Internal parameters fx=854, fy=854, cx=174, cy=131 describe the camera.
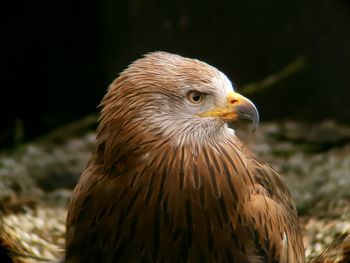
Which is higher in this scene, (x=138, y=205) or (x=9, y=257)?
(x=138, y=205)

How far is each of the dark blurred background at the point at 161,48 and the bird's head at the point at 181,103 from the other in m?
3.90

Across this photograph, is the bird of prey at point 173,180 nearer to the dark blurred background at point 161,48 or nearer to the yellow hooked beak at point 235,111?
the yellow hooked beak at point 235,111

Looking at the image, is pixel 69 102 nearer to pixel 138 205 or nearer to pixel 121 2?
pixel 121 2

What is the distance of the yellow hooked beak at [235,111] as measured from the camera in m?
4.29

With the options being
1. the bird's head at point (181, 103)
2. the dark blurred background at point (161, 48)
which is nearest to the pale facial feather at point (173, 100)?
the bird's head at point (181, 103)

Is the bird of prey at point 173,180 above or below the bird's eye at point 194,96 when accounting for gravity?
below

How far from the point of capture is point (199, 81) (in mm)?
4309

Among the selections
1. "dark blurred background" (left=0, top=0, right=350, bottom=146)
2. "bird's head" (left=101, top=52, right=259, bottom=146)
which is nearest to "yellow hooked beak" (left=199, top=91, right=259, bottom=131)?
"bird's head" (left=101, top=52, right=259, bottom=146)

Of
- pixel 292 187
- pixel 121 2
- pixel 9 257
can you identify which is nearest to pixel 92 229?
pixel 9 257

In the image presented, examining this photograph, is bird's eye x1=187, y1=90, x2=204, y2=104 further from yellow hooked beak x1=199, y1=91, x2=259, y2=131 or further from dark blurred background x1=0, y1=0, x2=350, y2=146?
dark blurred background x1=0, y1=0, x2=350, y2=146

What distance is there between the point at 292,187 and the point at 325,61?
6.86 ft

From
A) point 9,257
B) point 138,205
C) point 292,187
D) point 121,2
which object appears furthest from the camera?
point 121,2

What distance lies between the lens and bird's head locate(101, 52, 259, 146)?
169 inches

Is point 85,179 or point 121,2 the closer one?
point 85,179
